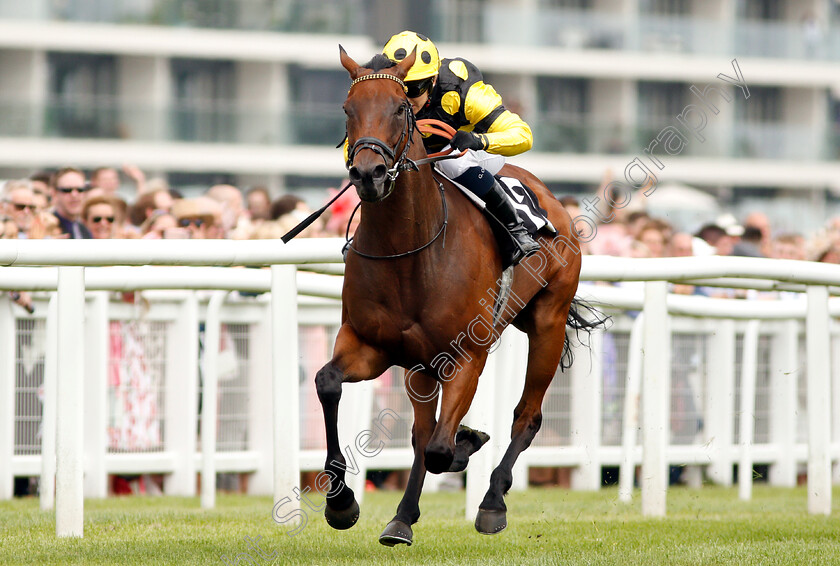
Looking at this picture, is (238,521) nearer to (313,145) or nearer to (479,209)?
(479,209)

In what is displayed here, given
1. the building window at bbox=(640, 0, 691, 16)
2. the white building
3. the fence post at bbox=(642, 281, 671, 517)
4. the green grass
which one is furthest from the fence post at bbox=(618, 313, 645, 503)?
the building window at bbox=(640, 0, 691, 16)

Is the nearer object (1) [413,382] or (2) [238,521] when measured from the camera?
(1) [413,382]

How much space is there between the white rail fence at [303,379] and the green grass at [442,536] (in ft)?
0.74

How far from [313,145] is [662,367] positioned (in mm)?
27150

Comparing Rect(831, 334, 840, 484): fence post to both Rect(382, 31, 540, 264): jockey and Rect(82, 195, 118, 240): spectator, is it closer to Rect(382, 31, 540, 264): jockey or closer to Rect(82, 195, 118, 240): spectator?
Rect(382, 31, 540, 264): jockey

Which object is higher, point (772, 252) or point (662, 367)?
point (772, 252)

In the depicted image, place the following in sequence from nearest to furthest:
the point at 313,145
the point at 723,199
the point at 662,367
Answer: the point at 662,367
the point at 313,145
the point at 723,199

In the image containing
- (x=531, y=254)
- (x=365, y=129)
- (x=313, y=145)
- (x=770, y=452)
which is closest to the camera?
(x=365, y=129)

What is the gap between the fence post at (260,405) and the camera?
7891 mm

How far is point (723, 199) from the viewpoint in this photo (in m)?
36.1

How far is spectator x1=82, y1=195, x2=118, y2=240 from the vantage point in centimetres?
830

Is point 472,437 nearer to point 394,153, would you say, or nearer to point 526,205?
point 526,205

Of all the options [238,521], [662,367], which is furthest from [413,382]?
[662,367]

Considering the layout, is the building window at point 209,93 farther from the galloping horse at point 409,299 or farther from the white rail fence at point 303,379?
the galloping horse at point 409,299
